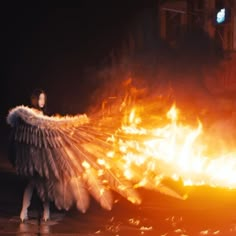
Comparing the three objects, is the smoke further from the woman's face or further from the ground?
the woman's face

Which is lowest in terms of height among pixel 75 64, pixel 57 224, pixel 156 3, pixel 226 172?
pixel 57 224

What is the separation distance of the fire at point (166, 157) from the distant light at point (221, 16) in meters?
5.91

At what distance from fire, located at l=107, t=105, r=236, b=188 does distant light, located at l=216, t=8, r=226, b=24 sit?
19.4ft

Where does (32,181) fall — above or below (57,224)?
above

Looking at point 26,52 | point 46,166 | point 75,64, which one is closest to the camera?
point 46,166

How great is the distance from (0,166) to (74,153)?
628 cm

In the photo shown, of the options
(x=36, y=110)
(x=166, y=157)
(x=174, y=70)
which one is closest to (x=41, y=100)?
(x=36, y=110)

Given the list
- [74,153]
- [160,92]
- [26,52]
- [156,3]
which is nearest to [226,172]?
[74,153]

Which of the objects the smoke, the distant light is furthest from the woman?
the distant light

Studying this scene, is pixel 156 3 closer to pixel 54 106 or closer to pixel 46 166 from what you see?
pixel 54 106

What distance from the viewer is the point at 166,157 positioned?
835cm

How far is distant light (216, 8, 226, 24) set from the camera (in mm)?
14309

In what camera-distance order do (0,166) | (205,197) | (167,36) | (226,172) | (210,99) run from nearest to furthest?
(205,197), (226,172), (0,166), (210,99), (167,36)

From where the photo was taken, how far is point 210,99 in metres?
14.6
